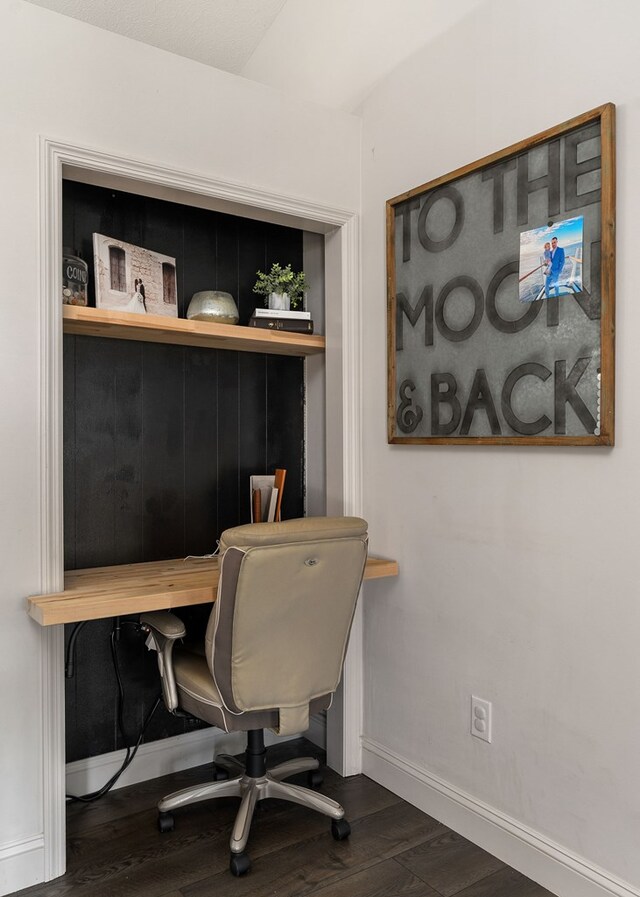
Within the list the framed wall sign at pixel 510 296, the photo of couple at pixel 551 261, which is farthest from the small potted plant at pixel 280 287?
the photo of couple at pixel 551 261

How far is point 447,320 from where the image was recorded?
2.15 m

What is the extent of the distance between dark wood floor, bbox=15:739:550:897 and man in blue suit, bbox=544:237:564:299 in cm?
164

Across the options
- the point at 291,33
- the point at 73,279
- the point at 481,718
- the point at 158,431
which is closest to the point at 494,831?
the point at 481,718

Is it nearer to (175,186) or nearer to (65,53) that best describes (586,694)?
(175,186)

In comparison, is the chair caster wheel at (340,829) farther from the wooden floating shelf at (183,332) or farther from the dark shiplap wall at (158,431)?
the wooden floating shelf at (183,332)

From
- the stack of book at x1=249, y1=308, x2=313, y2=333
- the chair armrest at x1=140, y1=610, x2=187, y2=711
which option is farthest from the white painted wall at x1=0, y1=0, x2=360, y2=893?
the stack of book at x1=249, y1=308, x2=313, y2=333

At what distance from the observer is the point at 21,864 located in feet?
6.07

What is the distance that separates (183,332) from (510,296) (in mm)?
1077

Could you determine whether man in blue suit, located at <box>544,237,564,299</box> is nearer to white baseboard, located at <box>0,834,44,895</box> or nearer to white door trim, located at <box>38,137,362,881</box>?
white door trim, located at <box>38,137,362,881</box>

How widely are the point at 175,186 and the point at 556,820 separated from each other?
2205 mm

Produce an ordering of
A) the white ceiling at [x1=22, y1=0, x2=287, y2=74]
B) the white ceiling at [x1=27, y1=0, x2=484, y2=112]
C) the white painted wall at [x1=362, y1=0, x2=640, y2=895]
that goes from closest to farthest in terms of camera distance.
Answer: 1. the white painted wall at [x1=362, y1=0, x2=640, y2=895]
2. the white ceiling at [x1=27, y1=0, x2=484, y2=112]
3. the white ceiling at [x1=22, y1=0, x2=287, y2=74]

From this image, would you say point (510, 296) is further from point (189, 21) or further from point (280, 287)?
point (189, 21)

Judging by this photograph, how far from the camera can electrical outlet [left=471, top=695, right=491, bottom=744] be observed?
2.02 m

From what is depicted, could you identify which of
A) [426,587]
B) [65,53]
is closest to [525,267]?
[426,587]
